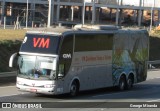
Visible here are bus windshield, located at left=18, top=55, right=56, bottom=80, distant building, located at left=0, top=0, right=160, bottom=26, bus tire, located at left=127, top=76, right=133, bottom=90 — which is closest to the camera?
bus windshield, located at left=18, top=55, right=56, bottom=80

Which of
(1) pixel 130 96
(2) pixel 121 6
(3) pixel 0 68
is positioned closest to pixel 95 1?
(2) pixel 121 6

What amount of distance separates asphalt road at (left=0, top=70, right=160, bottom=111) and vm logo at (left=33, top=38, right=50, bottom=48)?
216 cm

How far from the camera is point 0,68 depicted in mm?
30453

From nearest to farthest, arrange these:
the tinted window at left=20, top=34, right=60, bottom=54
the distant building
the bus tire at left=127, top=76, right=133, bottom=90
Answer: the tinted window at left=20, top=34, right=60, bottom=54, the bus tire at left=127, top=76, right=133, bottom=90, the distant building

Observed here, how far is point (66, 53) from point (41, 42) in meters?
1.14

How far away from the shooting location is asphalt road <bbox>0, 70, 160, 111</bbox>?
18.9 meters

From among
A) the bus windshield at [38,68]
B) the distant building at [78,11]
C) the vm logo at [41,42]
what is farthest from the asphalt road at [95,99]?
the distant building at [78,11]

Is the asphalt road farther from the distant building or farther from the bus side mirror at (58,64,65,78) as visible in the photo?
the distant building

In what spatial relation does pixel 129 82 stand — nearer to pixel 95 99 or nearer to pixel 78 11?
pixel 95 99

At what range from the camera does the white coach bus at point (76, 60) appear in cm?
2092

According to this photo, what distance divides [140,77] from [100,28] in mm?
4805

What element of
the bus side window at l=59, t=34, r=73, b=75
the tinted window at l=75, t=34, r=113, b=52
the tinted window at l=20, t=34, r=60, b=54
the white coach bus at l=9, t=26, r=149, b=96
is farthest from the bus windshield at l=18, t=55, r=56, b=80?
the tinted window at l=75, t=34, r=113, b=52

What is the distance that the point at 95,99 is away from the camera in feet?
71.9

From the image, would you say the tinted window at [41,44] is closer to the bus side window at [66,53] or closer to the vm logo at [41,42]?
the vm logo at [41,42]
